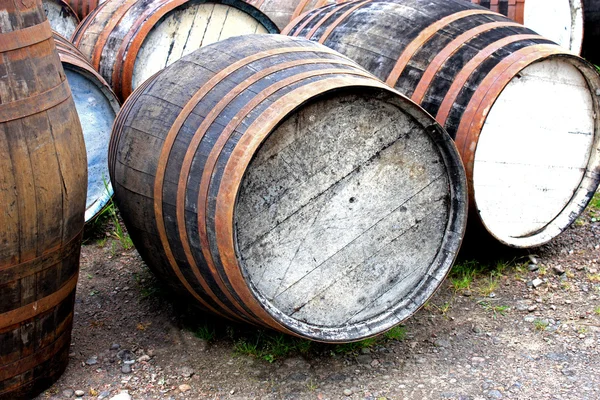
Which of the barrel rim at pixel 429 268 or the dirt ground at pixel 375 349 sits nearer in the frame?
the barrel rim at pixel 429 268

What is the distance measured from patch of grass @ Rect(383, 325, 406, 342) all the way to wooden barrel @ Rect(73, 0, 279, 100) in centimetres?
204

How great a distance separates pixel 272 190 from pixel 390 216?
1.70 ft

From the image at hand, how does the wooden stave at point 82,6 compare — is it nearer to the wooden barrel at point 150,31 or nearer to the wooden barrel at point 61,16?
the wooden barrel at point 61,16

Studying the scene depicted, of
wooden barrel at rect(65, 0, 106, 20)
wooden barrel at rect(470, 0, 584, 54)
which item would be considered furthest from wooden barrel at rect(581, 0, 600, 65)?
wooden barrel at rect(65, 0, 106, 20)

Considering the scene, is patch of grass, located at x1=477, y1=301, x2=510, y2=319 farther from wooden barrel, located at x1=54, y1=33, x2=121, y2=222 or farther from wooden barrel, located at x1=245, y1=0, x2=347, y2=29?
wooden barrel, located at x1=245, y1=0, x2=347, y2=29

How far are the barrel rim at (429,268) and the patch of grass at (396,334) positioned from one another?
0.70ft

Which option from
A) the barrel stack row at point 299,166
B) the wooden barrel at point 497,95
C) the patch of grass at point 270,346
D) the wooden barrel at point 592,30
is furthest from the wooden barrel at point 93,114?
the wooden barrel at point 592,30

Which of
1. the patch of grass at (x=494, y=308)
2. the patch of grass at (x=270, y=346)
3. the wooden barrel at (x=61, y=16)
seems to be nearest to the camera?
the patch of grass at (x=270, y=346)

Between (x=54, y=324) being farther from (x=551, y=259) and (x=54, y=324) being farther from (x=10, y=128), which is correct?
(x=551, y=259)

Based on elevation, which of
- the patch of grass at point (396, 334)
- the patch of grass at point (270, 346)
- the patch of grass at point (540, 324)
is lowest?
the patch of grass at point (540, 324)

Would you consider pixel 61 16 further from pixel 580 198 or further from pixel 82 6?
pixel 580 198

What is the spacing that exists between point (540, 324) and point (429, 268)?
59cm

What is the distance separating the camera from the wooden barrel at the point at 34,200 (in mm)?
2562

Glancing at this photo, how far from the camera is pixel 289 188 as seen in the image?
2.85 meters
